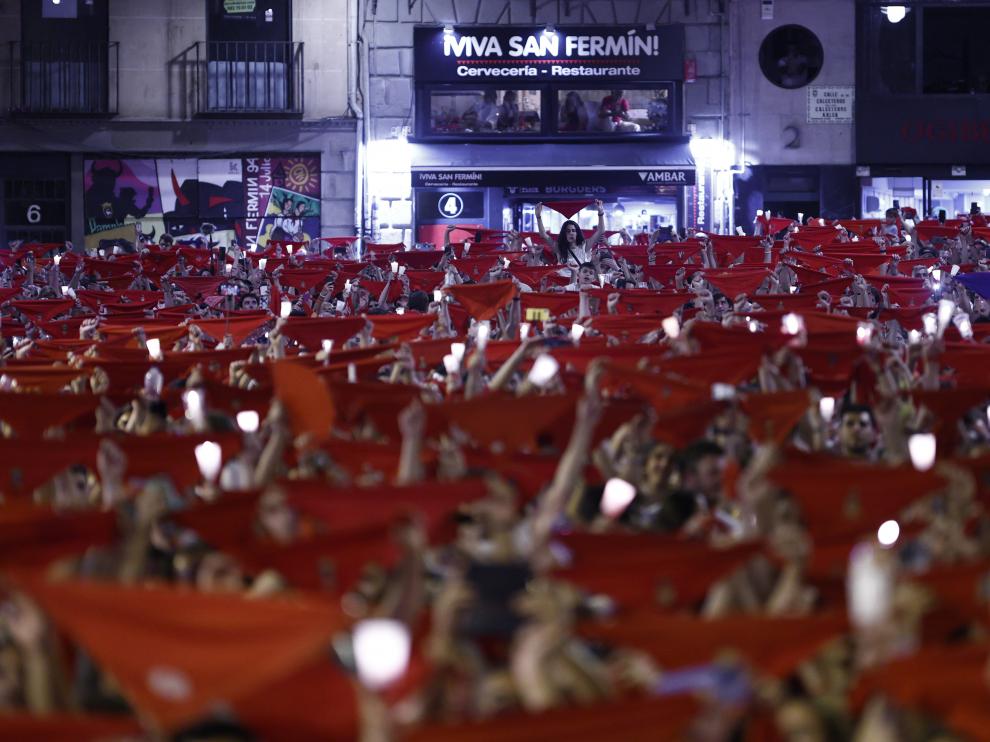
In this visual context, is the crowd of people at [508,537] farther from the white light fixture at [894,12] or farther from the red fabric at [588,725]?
the white light fixture at [894,12]

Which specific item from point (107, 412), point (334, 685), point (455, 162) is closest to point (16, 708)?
point (334, 685)

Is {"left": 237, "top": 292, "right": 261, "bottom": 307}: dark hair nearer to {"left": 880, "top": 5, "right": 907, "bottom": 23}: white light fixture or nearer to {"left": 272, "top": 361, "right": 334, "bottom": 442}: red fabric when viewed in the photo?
{"left": 272, "top": 361, "right": 334, "bottom": 442}: red fabric

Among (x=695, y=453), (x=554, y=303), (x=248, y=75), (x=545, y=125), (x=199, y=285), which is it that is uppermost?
(x=248, y=75)

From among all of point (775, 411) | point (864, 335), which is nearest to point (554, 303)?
point (864, 335)

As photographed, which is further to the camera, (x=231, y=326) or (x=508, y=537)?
(x=231, y=326)

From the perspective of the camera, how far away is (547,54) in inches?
1713

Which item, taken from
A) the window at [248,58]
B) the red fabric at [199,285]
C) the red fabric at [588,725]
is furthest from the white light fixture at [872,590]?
the window at [248,58]

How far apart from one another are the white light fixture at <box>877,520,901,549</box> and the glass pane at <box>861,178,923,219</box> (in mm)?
34891

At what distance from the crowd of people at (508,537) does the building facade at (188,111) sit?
24455mm

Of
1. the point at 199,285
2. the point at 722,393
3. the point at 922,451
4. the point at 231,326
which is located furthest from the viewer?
the point at 199,285

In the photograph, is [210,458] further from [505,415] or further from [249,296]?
[249,296]

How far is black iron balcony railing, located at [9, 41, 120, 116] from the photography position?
4425cm

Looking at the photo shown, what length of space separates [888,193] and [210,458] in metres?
34.6

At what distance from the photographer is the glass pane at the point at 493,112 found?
143 ft
